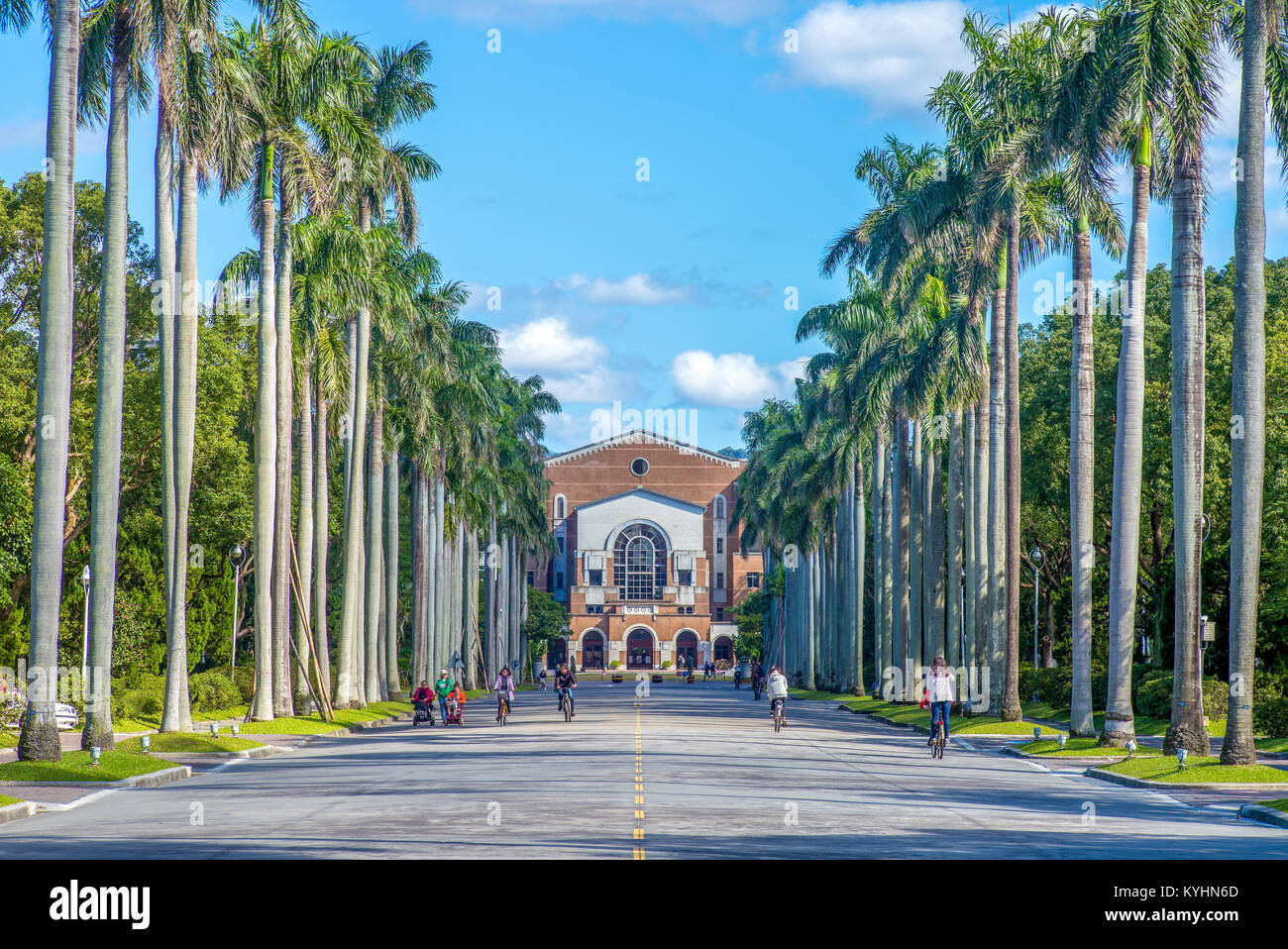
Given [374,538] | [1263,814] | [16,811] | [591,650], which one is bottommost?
[591,650]

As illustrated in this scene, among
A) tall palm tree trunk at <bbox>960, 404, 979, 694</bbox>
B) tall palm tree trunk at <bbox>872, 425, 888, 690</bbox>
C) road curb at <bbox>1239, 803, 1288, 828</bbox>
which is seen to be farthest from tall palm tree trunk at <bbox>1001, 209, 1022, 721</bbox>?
tall palm tree trunk at <bbox>872, 425, 888, 690</bbox>

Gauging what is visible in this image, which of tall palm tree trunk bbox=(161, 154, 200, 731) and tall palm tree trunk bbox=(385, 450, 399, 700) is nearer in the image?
tall palm tree trunk bbox=(161, 154, 200, 731)

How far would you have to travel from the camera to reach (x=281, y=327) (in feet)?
116

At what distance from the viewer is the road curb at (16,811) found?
51.6ft

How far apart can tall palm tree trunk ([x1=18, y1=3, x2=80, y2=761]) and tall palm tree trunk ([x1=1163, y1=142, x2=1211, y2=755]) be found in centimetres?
1728

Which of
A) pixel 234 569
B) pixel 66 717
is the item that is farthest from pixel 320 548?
pixel 234 569

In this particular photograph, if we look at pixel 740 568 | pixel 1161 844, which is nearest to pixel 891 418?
pixel 1161 844

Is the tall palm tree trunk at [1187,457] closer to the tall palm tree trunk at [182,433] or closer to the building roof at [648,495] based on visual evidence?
the tall palm tree trunk at [182,433]

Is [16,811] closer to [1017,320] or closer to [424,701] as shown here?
[424,701]

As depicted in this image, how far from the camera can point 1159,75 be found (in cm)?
2412

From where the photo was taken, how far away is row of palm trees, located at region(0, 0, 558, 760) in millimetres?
21984

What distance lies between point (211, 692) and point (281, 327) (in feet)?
41.8

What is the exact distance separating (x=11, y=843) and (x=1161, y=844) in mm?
10471

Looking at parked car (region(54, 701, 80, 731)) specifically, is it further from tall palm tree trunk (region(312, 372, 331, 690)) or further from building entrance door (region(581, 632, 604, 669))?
building entrance door (region(581, 632, 604, 669))
